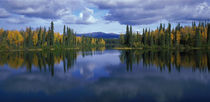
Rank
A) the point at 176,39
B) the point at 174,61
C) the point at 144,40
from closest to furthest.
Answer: the point at 174,61
the point at 176,39
the point at 144,40

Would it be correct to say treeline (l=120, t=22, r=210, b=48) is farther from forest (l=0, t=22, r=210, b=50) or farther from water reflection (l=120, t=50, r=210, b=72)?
water reflection (l=120, t=50, r=210, b=72)

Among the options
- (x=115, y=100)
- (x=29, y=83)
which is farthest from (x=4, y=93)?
(x=115, y=100)

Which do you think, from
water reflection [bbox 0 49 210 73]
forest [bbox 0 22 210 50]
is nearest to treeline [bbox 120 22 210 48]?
forest [bbox 0 22 210 50]

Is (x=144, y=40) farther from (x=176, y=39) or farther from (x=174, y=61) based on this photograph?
(x=174, y=61)

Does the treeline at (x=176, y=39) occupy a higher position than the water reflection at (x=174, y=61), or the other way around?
the treeline at (x=176, y=39)

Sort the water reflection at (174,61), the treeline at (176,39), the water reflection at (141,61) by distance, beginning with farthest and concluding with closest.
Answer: the treeline at (176,39)
the water reflection at (141,61)
the water reflection at (174,61)

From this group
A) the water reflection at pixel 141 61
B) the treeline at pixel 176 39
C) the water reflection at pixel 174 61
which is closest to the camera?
the water reflection at pixel 174 61

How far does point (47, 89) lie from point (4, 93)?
3377 mm

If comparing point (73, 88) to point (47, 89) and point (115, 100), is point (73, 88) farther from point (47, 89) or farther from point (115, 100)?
point (115, 100)

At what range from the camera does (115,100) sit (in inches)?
460

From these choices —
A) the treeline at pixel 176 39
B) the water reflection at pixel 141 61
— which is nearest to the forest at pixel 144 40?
the treeline at pixel 176 39

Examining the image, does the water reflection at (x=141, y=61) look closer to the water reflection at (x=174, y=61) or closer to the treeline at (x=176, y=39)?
the water reflection at (x=174, y=61)

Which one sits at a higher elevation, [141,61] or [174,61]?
[174,61]

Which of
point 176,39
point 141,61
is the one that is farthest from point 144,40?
point 141,61
